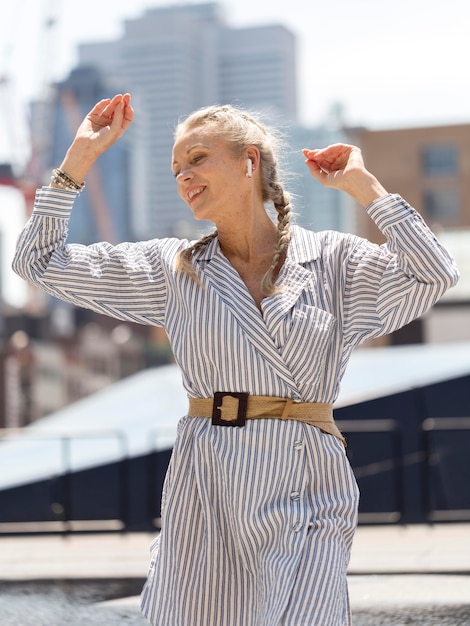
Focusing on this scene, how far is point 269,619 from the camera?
2.87 meters

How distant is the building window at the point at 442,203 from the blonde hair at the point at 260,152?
9997cm

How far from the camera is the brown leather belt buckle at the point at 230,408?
305 centimetres

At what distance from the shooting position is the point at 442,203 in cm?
10338

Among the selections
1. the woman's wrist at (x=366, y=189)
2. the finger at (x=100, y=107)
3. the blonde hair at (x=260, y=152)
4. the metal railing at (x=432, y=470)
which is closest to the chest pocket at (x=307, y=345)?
the blonde hair at (x=260, y=152)

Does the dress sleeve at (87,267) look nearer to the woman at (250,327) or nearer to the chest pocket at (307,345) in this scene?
the woman at (250,327)

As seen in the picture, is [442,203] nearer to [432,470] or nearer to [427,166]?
[427,166]

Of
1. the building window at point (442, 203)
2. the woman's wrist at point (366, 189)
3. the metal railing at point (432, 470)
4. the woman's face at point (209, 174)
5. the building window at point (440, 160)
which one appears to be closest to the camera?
the woman's wrist at point (366, 189)

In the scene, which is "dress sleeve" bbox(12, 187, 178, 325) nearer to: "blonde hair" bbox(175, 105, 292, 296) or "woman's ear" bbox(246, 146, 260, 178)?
"blonde hair" bbox(175, 105, 292, 296)

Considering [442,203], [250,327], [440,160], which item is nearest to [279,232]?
[250,327]

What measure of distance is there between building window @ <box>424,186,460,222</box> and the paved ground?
93.5m

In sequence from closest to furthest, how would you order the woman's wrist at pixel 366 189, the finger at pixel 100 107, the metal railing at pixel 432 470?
the woman's wrist at pixel 366 189 → the finger at pixel 100 107 → the metal railing at pixel 432 470

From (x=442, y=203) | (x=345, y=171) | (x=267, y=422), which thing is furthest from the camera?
(x=442, y=203)

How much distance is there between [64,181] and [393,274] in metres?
0.92

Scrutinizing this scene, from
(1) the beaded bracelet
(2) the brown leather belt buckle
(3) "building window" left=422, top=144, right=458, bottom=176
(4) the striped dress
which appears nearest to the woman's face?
(4) the striped dress
